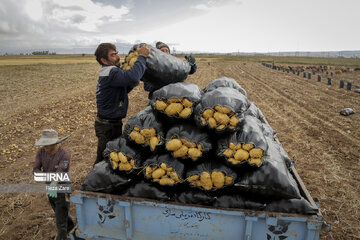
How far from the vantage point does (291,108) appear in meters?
11.2

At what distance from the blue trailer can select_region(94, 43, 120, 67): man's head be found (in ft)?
6.35

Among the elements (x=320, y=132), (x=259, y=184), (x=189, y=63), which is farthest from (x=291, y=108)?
(x=259, y=184)

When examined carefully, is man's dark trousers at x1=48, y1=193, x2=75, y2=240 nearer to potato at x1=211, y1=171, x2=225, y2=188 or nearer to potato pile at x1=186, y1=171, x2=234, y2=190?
potato pile at x1=186, y1=171, x2=234, y2=190

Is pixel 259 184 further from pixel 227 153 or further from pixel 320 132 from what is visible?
pixel 320 132

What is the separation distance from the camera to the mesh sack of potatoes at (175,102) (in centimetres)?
260

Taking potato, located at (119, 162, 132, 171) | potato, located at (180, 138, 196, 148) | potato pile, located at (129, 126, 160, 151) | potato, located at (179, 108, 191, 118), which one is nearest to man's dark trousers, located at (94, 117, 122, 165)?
potato pile, located at (129, 126, 160, 151)

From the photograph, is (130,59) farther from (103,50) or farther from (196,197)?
(196,197)

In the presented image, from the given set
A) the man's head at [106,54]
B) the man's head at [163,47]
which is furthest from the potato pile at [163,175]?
the man's head at [163,47]

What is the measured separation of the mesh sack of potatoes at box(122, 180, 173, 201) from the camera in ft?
7.79

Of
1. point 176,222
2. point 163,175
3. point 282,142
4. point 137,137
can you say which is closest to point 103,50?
point 137,137

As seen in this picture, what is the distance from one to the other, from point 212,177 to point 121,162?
3.27ft

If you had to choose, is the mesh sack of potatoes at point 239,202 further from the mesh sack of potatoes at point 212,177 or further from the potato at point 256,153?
the potato at point 256,153

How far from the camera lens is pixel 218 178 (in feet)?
7.49

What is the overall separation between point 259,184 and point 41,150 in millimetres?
2836
